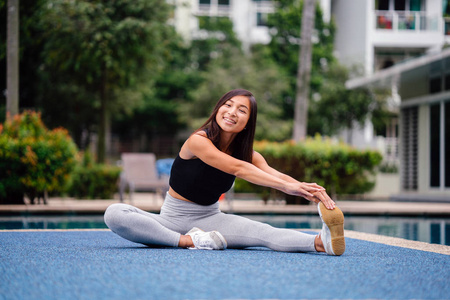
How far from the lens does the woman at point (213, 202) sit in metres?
4.65

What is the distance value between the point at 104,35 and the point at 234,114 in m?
13.7

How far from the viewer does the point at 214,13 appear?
1447 inches

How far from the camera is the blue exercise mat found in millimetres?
3057

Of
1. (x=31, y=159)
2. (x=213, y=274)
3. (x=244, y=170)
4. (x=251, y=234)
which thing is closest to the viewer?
(x=213, y=274)

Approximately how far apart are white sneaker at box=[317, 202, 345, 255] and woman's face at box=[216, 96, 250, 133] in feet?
2.84

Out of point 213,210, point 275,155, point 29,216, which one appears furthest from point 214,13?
point 213,210

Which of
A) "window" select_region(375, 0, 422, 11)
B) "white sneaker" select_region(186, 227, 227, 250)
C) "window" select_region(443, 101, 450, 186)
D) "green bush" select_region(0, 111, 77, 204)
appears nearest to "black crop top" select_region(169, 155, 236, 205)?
"white sneaker" select_region(186, 227, 227, 250)

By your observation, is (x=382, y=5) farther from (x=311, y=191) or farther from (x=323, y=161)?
(x=311, y=191)

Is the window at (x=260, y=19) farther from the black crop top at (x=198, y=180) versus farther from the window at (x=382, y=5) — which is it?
the black crop top at (x=198, y=180)

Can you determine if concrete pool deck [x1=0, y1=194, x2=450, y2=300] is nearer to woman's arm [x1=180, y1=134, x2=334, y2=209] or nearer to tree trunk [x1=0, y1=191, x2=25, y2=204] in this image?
woman's arm [x1=180, y1=134, x2=334, y2=209]

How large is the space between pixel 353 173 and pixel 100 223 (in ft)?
22.1

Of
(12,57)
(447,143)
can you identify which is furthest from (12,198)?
(447,143)

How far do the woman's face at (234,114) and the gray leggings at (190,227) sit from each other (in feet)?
2.18

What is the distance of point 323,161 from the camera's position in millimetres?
14258
